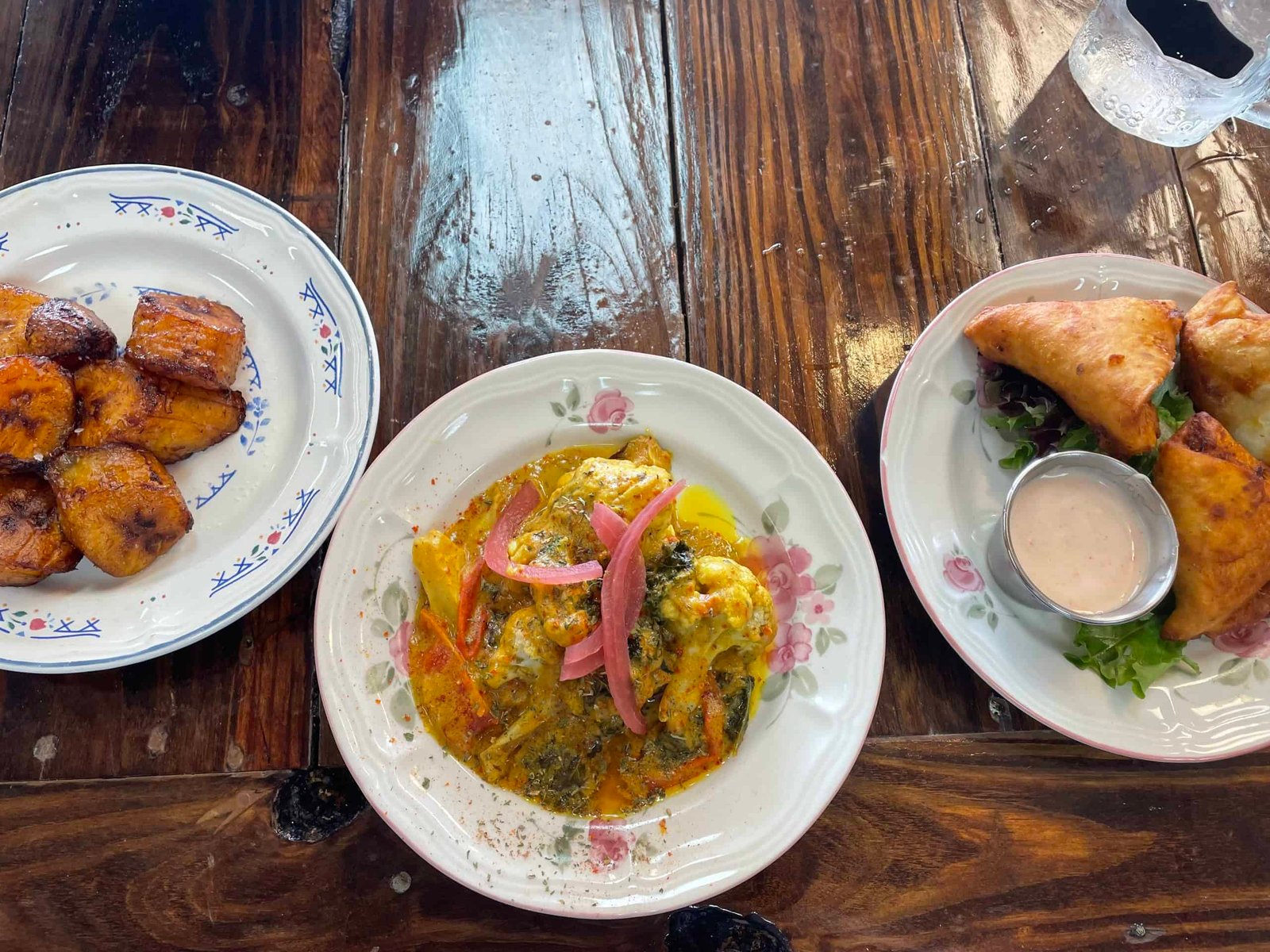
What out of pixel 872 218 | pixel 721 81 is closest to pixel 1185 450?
pixel 872 218

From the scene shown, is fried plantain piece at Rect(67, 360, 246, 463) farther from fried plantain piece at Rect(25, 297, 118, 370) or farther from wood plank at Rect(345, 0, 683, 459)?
wood plank at Rect(345, 0, 683, 459)

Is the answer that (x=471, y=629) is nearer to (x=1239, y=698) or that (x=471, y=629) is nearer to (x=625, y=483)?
(x=625, y=483)

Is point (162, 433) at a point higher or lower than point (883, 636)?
higher

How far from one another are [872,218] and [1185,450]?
117 cm

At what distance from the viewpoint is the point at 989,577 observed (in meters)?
2.10

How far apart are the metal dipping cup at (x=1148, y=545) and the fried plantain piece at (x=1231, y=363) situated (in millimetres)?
370

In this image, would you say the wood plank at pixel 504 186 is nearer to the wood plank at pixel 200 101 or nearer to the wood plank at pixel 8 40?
the wood plank at pixel 200 101

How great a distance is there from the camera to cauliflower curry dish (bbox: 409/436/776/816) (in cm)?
183

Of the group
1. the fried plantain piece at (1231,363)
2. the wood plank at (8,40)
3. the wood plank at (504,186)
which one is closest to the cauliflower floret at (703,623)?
the wood plank at (504,186)

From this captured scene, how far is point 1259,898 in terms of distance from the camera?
2.15 metres

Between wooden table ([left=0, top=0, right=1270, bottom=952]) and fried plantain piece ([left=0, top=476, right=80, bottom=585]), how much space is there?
1.24 ft

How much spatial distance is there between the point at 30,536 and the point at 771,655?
1858 mm

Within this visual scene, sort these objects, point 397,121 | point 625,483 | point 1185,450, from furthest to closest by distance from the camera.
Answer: point 397,121 → point 1185,450 → point 625,483

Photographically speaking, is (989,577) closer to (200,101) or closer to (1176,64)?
(1176,64)
